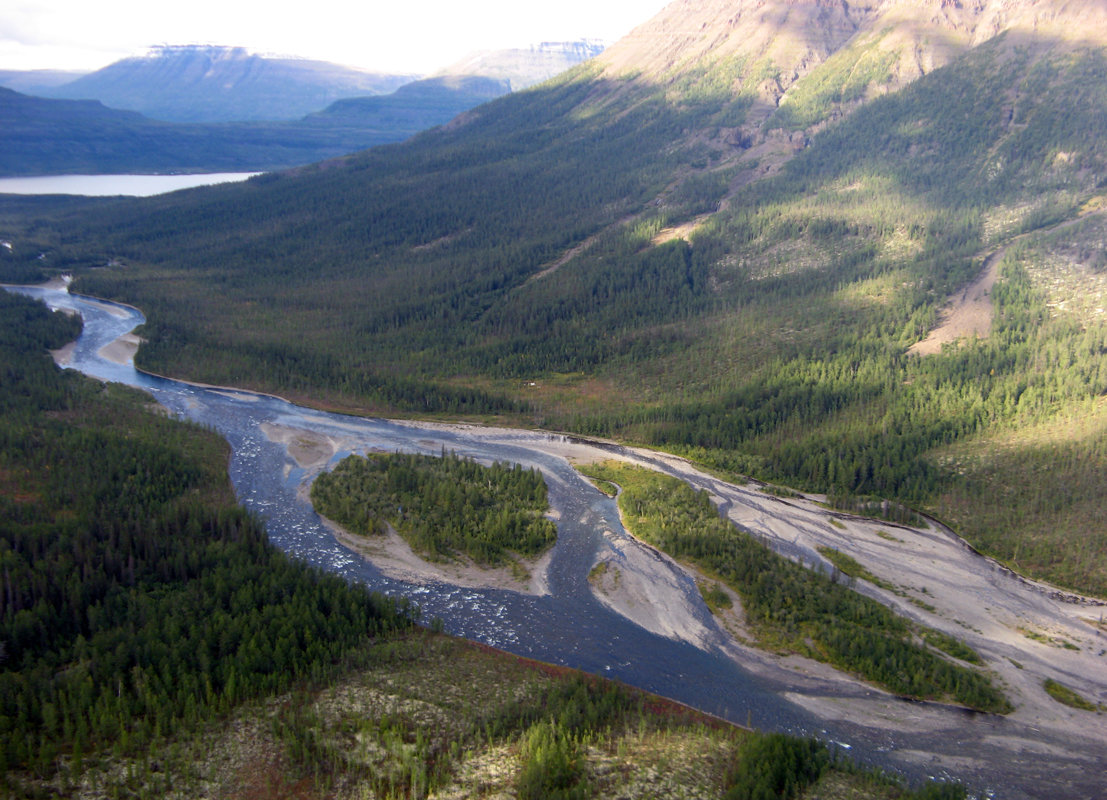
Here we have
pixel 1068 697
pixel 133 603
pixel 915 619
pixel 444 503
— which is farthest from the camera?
pixel 444 503

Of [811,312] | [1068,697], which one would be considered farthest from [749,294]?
[1068,697]

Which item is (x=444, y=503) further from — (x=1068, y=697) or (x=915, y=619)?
(x=1068, y=697)

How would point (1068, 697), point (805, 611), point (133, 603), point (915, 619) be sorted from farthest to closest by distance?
point (915, 619) < point (805, 611) < point (133, 603) < point (1068, 697)

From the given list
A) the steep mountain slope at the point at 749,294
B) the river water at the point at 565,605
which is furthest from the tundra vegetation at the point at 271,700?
the steep mountain slope at the point at 749,294

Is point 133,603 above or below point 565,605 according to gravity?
above

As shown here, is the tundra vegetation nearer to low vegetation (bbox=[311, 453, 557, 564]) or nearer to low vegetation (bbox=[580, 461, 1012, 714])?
→ low vegetation (bbox=[311, 453, 557, 564])

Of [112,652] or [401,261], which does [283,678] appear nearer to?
[112,652]

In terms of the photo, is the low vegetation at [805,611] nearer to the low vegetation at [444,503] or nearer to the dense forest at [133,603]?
the low vegetation at [444,503]
